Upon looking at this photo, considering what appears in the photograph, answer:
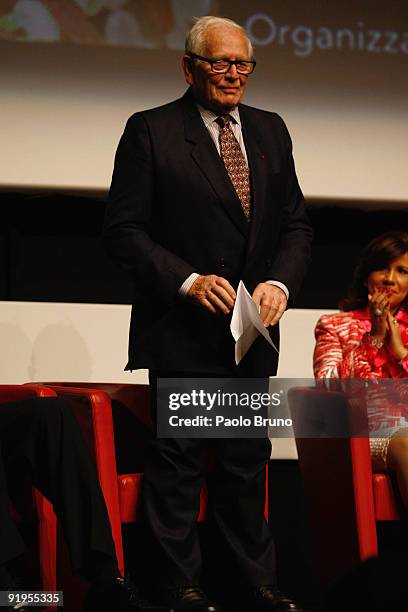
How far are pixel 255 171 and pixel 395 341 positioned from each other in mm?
762

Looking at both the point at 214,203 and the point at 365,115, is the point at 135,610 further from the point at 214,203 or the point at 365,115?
the point at 365,115

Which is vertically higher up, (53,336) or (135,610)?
(53,336)

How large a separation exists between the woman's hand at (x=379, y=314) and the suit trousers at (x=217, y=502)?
0.65m

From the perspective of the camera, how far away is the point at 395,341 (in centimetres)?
287

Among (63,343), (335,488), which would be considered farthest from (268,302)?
(63,343)

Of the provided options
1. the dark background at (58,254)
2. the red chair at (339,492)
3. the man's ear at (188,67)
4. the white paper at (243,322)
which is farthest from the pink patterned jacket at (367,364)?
the dark background at (58,254)

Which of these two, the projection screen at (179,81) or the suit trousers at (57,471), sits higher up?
the projection screen at (179,81)

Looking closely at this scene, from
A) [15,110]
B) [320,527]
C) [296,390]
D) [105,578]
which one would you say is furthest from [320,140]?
[105,578]

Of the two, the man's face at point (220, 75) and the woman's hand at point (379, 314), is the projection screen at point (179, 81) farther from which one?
the man's face at point (220, 75)

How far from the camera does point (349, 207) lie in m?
4.15

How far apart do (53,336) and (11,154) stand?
736 mm

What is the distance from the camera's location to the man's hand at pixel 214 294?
227 cm

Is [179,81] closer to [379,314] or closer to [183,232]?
[379,314]

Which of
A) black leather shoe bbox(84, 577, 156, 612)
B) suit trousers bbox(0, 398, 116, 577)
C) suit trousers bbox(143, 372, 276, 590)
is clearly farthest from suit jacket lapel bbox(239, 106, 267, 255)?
black leather shoe bbox(84, 577, 156, 612)
